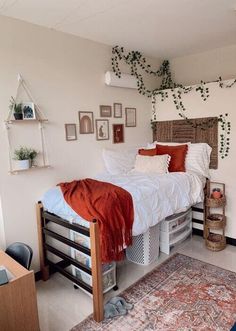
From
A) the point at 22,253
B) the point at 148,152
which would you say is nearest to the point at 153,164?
the point at 148,152

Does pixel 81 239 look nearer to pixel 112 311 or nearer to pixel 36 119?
pixel 112 311

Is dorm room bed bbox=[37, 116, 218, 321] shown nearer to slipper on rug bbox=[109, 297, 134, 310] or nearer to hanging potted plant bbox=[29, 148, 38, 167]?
slipper on rug bbox=[109, 297, 134, 310]

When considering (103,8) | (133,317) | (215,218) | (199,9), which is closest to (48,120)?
(103,8)

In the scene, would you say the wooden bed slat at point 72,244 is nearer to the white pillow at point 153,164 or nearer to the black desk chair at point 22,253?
the black desk chair at point 22,253

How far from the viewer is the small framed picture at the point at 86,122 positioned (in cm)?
283

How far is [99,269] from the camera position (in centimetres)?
194

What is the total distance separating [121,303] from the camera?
210cm

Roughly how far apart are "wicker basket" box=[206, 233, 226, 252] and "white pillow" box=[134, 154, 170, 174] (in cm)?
99

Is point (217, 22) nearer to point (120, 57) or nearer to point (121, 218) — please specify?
point (120, 57)

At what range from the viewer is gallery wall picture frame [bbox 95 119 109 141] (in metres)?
3.02

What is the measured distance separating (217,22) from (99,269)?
2.51 m

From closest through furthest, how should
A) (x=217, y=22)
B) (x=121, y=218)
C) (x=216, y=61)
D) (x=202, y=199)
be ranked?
(x=121, y=218)
(x=217, y=22)
(x=202, y=199)
(x=216, y=61)

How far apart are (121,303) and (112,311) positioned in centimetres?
11

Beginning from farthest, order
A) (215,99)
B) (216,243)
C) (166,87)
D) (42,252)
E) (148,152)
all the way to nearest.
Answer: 1. (166,87)
2. (148,152)
3. (215,99)
4. (216,243)
5. (42,252)
